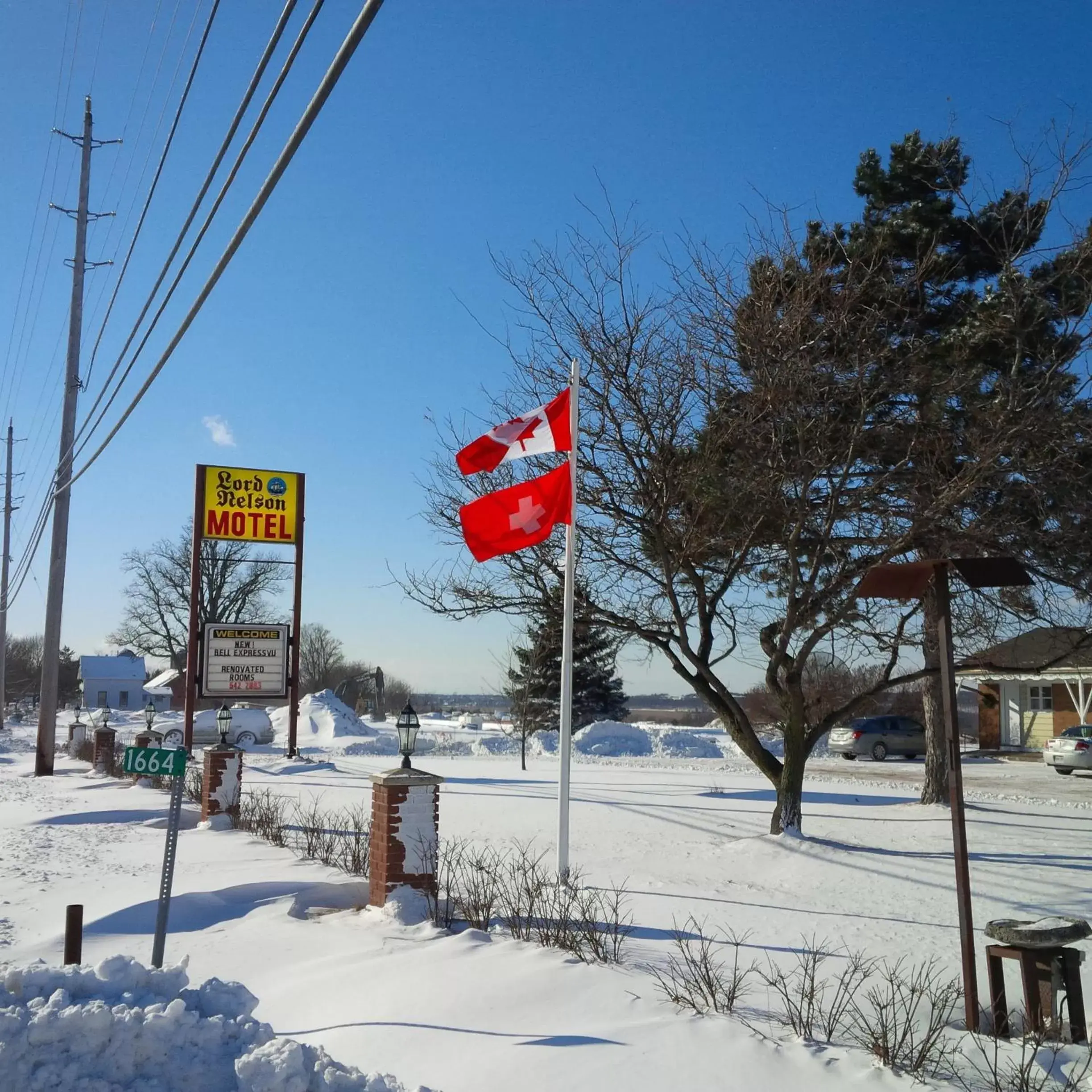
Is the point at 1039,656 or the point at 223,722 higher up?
the point at 1039,656

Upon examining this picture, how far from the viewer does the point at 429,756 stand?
33000 millimetres

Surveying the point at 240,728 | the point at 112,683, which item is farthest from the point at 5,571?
the point at 112,683

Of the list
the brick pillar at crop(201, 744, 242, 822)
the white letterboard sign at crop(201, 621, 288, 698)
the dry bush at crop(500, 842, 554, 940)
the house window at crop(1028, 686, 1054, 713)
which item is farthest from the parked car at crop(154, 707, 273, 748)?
the house window at crop(1028, 686, 1054, 713)

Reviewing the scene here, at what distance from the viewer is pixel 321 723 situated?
1681 inches

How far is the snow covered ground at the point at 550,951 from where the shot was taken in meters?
5.08

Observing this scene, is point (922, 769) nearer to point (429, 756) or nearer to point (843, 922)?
point (429, 756)

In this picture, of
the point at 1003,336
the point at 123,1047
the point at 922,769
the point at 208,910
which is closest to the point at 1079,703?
the point at 922,769

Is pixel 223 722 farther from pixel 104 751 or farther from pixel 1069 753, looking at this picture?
pixel 1069 753

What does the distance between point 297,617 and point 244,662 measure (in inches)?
197

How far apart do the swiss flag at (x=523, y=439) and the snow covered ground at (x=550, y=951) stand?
459cm

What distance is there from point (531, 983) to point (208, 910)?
4.01 meters

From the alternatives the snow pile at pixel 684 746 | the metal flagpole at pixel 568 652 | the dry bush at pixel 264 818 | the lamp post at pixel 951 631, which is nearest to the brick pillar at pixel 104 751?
the dry bush at pixel 264 818

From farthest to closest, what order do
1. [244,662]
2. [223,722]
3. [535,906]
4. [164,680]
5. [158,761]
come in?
[164,680]
[244,662]
[223,722]
[535,906]
[158,761]

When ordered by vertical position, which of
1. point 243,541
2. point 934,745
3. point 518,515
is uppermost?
point 243,541
